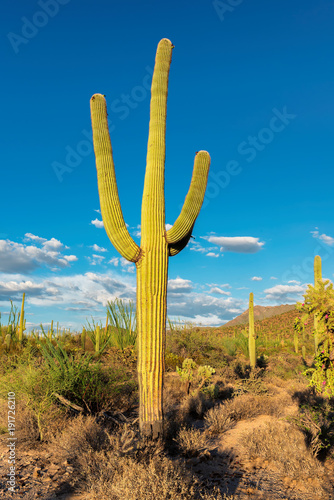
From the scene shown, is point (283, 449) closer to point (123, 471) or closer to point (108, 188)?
point (123, 471)

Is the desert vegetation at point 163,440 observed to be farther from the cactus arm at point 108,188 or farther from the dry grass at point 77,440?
the cactus arm at point 108,188

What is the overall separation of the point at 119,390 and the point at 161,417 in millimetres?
1873

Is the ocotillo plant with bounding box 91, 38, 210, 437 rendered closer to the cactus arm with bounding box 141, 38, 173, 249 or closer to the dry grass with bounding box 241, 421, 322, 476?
the cactus arm with bounding box 141, 38, 173, 249

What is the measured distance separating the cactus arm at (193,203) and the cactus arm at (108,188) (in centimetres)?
78

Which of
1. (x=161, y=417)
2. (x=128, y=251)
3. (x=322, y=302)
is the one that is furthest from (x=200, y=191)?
(x=161, y=417)

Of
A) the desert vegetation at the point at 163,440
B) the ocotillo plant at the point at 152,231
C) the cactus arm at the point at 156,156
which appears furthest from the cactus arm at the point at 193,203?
the desert vegetation at the point at 163,440

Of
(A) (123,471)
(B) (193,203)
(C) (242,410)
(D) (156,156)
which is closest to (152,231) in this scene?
(B) (193,203)

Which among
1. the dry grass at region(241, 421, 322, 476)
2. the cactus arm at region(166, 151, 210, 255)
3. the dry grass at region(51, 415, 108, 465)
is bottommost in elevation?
the dry grass at region(241, 421, 322, 476)

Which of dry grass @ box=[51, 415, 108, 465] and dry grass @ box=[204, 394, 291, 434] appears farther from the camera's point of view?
dry grass @ box=[204, 394, 291, 434]

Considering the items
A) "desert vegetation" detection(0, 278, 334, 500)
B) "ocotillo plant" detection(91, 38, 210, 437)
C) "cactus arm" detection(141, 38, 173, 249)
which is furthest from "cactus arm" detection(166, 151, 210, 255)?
"desert vegetation" detection(0, 278, 334, 500)

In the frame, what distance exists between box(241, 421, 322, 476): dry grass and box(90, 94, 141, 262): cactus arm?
12.7ft

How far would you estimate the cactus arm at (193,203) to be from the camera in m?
6.74

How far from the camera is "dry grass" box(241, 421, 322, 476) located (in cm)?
535

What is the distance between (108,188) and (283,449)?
17.9 ft
